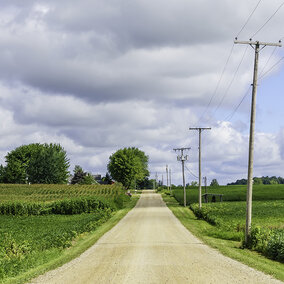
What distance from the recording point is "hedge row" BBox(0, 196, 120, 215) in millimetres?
56375

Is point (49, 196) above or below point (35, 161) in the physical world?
below

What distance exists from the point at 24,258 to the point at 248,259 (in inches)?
402

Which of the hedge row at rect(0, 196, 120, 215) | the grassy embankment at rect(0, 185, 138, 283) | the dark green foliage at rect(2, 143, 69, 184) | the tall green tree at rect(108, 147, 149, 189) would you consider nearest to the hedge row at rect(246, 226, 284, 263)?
the grassy embankment at rect(0, 185, 138, 283)

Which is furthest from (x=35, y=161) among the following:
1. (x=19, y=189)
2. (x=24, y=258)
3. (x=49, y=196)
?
(x=24, y=258)

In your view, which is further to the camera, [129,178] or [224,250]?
[129,178]

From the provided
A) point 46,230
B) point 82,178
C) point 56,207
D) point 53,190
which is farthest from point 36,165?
point 46,230

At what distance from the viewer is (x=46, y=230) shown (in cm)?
3450

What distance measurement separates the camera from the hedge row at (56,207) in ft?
185

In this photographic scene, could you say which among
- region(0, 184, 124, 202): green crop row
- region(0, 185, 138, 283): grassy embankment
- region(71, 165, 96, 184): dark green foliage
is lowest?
region(0, 185, 138, 283): grassy embankment

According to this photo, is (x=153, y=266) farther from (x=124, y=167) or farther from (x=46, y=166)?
(x=124, y=167)

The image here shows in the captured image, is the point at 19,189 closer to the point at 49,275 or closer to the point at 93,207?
the point at 93,207

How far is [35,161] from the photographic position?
117375mm

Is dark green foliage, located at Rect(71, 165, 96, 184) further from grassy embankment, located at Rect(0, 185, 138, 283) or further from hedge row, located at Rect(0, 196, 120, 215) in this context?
hedge row, located at Rect(0, 196, 120, 215)

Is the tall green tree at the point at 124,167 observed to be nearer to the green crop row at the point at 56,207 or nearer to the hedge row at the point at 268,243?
the green crop row at the point at 56,207
